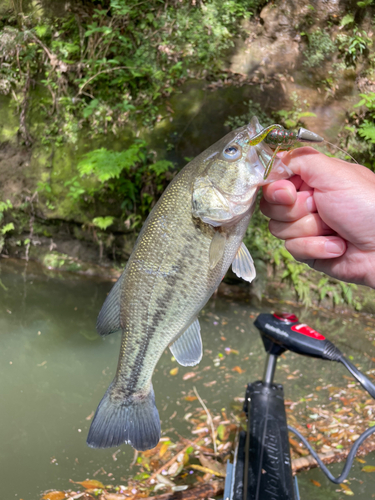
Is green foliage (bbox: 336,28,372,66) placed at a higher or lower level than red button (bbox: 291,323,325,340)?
higher

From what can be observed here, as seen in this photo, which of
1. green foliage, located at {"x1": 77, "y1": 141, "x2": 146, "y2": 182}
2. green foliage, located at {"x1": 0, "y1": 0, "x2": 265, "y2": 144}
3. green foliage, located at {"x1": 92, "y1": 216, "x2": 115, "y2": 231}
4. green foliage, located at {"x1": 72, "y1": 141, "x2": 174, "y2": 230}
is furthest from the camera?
green foliage, located at {"x1": 0, "y1": 0, "x2": 265, "y2": 144}

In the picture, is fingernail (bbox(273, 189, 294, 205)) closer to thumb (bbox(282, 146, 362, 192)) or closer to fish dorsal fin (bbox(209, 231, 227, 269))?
thumb (bbox(282, 146, 362, 192))

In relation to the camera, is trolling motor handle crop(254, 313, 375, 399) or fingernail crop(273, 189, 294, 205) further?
trolling motor handle crop(254, 313, 375, 399)

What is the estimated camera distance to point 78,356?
4.36 metres

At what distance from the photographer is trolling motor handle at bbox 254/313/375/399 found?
245 cm

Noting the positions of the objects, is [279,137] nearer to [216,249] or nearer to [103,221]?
[216,249]

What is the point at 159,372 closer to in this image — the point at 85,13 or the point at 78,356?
the point at 78,356

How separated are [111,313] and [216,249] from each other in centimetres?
58

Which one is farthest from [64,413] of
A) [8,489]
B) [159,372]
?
[159,372]

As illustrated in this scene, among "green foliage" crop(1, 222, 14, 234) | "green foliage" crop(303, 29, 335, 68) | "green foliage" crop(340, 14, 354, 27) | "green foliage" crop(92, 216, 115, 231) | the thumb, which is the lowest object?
"green foliage" crop(1, 222, 14, 234)

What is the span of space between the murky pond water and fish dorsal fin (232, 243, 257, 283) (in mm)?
2282

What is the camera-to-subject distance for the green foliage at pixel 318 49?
24.8 feet

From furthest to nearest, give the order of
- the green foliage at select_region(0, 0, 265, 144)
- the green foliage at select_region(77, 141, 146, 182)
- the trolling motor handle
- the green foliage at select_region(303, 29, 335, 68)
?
the green foliage at select_region(303, 29, 335, 68)
the green foliage at select_region(0, 0, 265, 144)
the green foliage at select_region(77, 141, 146, 182)
the trolling motor handle

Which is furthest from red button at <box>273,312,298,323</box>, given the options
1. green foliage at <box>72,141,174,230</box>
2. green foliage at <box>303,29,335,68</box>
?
green foliage at <box>303,29,335,68</box>
